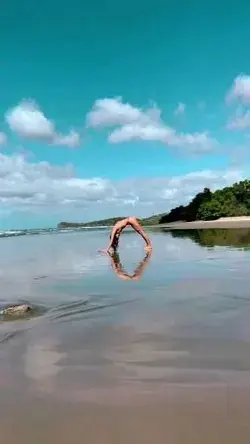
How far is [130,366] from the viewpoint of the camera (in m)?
4.51

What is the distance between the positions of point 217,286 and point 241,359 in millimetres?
4656

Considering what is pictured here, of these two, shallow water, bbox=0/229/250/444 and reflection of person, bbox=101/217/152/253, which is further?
reflection of person, bbox=101/217/152/253

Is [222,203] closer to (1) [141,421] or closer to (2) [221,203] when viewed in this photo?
(2) [221,203]

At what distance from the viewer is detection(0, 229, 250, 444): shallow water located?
3.28 metres

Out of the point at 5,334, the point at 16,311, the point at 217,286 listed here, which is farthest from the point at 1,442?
the point at 217,286

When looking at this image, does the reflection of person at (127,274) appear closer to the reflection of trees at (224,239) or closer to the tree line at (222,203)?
the reflection of trees at (224,239)

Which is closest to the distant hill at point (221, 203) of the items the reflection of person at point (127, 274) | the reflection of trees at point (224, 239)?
the reflection of trees at point (224, 239)

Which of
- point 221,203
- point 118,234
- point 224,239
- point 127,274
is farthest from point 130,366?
point 221,203

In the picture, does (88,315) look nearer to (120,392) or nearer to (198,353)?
(198,353)

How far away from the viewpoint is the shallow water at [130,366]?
3.28 metres

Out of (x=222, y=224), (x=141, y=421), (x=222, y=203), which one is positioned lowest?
(x=141, y=421)

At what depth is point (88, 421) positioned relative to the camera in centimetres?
337

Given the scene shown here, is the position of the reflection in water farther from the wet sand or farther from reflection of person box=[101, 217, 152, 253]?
the wet sand

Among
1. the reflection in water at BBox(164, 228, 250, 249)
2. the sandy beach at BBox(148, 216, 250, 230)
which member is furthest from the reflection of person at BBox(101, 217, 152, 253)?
the sandy beach at BBox(148, 216, 250, 230)
